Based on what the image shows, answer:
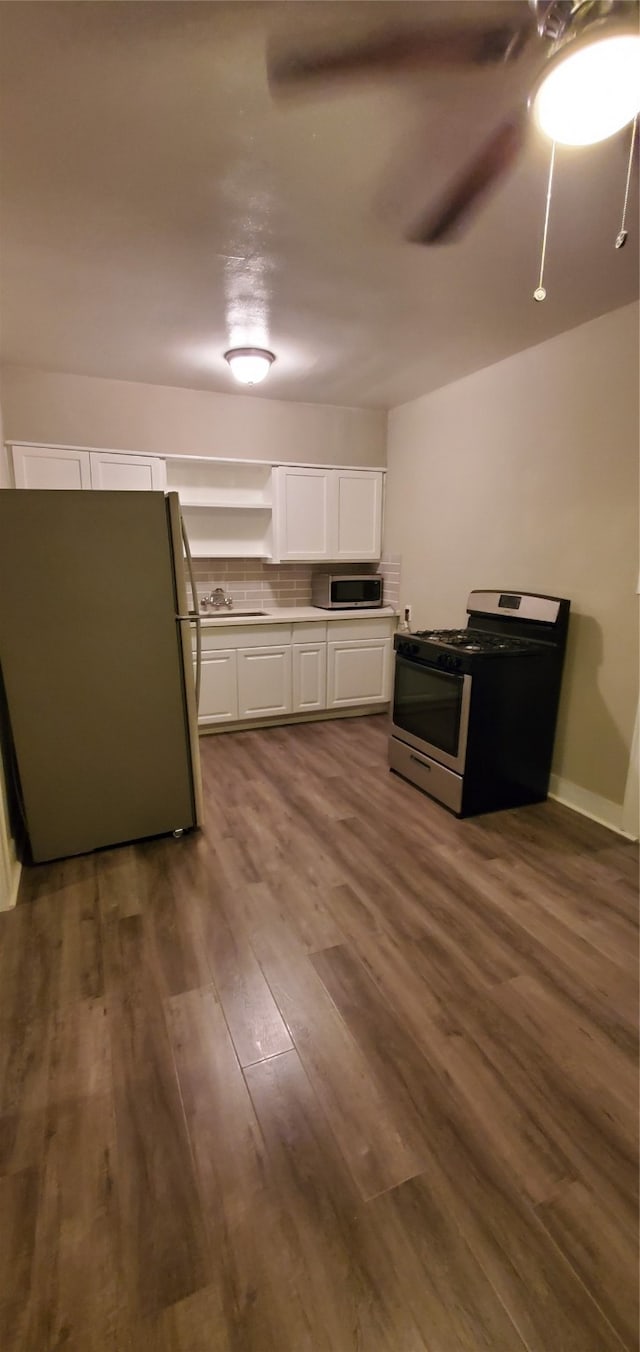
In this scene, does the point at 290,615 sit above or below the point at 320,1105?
above

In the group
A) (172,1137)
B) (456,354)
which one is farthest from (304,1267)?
(456,354)

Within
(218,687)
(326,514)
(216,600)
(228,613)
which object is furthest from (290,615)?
(326,514)

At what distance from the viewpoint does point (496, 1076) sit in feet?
4.59

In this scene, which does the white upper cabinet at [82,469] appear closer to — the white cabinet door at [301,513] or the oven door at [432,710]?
the white cabinet door at [301,513]

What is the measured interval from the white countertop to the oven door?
1.06 metres

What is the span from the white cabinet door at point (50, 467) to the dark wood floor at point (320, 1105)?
7.84 ft

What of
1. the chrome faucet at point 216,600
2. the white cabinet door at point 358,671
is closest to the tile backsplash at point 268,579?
the chrome faucet at point 216,600

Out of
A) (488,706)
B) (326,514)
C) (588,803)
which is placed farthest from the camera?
(326,514)

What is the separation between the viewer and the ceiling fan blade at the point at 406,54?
3.66 feet

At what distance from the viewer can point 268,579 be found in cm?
442

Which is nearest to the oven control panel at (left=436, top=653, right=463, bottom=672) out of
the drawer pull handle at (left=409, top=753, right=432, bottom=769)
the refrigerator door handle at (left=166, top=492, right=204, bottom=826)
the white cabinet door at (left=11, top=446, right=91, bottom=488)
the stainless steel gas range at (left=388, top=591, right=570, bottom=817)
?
the stainless steel gas range at (left=388, top=591, right=570, bottom=817)

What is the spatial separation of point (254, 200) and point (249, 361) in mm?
1291

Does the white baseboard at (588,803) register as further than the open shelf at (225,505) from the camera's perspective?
No

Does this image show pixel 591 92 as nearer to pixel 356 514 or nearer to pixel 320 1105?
pixel 320 1105
